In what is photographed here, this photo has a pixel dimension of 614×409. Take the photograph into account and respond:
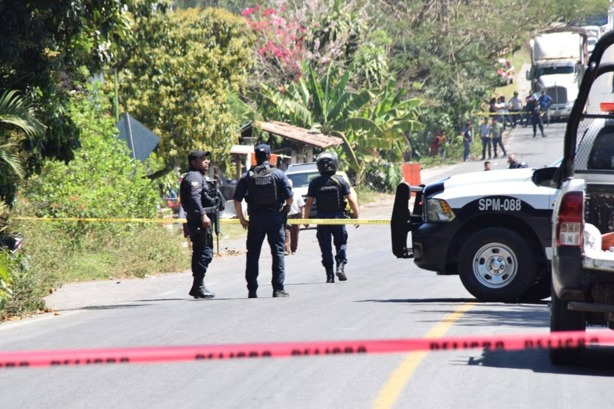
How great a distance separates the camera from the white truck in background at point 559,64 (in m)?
63.5

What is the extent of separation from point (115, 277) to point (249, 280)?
522cm

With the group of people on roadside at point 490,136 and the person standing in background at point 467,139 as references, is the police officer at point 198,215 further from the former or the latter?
the person standing in background at point 467,139

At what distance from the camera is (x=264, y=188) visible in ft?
53.7

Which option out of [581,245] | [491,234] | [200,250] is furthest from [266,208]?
[581,245]

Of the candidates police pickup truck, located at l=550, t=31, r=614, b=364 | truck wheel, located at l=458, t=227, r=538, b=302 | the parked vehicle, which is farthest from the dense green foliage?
police pickup truck, located at l=550, t=31, r=614, b=364

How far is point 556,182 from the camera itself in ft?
37.7

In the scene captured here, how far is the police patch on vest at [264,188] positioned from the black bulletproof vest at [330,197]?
2.71 metres

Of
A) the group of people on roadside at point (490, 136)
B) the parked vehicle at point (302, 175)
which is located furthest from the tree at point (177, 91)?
the group of people on roadside at point (490, 136)

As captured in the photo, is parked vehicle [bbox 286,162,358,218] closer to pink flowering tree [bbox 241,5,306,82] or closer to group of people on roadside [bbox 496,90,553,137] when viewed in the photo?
pink flowering tree [bbox 241,5,306,82]

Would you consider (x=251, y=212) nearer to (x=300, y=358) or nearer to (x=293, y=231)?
(x=300, y=358)

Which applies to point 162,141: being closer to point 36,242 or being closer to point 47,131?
point 36,242

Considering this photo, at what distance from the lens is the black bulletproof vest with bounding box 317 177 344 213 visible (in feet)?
62.5

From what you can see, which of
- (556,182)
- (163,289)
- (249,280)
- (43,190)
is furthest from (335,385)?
(43,190)

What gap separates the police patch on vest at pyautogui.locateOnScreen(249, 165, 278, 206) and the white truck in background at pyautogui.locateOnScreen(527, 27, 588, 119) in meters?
48.4
